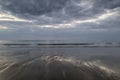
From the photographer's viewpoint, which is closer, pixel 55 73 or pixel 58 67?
pixel 55 73

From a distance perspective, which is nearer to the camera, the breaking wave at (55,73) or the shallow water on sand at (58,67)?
the breaking wave at (55,73)

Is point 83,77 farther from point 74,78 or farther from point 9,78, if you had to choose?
point 9,78

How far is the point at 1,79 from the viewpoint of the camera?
25.7 ft

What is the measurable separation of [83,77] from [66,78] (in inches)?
42.8

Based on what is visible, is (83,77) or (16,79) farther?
(83,77)

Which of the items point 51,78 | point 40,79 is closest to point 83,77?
point 51,78

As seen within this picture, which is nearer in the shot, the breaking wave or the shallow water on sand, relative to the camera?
→ the breaking wave

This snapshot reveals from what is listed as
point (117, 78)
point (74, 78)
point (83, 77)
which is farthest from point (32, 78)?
point (117, 78)

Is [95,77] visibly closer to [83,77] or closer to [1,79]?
[83,77]

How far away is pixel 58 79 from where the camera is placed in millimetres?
7980

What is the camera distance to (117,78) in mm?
8211

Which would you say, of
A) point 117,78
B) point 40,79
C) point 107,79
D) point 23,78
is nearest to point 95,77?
point 107,79

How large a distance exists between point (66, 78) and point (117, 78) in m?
3.06

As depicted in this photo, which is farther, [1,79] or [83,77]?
[83,77]
